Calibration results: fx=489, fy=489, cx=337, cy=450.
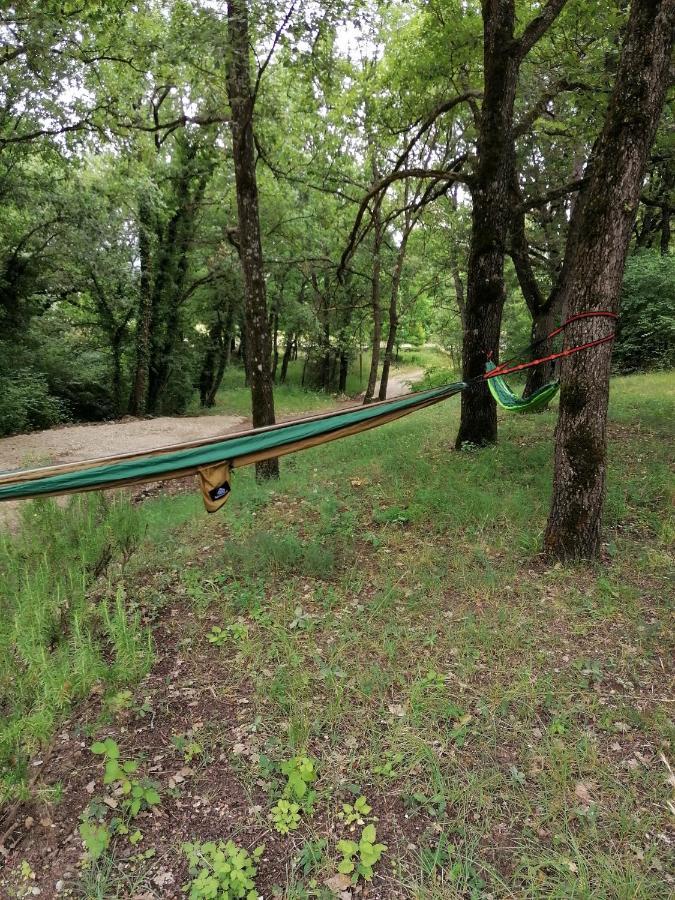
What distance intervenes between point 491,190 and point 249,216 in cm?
231

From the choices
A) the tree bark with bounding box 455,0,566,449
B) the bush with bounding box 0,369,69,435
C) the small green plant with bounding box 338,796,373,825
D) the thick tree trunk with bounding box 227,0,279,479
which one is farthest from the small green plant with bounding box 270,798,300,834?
the bush with bounding box 0,369,69,435

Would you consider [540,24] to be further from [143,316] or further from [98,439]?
[143,316]

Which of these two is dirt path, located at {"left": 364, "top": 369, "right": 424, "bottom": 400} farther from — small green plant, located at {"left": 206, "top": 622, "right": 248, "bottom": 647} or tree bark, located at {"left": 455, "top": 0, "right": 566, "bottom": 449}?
small green plant, located at {"left": 206, "top": 622, "right": 248, "bottom": 647}

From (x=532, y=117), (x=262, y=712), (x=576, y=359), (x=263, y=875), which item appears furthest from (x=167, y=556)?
(x=532, y=117)

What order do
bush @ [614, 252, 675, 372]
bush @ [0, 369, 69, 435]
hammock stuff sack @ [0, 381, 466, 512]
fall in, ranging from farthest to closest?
bush @ [614, 252, 675, 372] < bush @ [0, 369, 69, 435] < hammock stuff sack @ [0, 381, 466, 512]

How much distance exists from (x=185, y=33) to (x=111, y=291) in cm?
831

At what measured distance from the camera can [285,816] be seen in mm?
1714

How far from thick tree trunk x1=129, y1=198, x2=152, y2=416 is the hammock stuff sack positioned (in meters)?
9.65

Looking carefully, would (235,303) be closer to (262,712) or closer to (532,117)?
(532,117)

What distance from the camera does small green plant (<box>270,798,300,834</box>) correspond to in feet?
5.53

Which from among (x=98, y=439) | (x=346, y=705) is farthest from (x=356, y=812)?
(x=98, y=439)

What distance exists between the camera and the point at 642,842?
156 cm

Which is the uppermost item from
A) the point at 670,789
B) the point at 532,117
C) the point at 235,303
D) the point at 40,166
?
the point at 40,166

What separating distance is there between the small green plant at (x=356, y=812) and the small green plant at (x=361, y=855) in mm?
57
